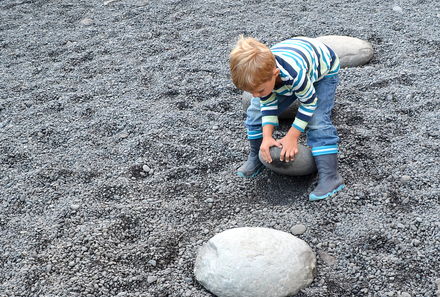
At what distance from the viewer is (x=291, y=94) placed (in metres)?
2.65

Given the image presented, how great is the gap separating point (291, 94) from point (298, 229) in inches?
33.0

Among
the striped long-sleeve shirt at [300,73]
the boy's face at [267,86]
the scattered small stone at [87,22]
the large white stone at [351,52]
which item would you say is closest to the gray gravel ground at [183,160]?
the large white stone at [351,52]

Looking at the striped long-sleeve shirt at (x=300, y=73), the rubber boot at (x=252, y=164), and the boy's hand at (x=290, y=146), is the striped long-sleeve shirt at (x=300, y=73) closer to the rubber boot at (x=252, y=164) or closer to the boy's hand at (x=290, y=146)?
the boy's hand at (x=290, y=146)

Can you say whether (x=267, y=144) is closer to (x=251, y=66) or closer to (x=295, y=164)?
(x=295, y=164)

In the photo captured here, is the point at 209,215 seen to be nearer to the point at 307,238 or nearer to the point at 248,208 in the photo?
the point at 248,208

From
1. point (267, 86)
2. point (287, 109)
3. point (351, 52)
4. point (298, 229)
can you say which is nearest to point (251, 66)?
point (267, 86)

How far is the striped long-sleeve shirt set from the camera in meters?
2.44

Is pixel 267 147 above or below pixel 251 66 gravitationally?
below

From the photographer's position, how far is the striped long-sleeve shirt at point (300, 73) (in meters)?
2.44

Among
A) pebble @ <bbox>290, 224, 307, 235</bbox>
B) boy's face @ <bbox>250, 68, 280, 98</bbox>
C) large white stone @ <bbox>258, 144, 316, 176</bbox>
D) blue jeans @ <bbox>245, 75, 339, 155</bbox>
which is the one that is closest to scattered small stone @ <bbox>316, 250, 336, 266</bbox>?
pebble @ <bbox>290, 224, 307, 235</bbox>

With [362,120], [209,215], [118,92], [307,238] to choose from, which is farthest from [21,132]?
[362,120]

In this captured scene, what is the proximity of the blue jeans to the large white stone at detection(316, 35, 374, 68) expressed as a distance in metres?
A: 1.22

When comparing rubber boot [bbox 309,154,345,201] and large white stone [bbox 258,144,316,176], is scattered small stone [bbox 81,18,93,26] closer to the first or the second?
large white stone [bbox 258,144,316,176]

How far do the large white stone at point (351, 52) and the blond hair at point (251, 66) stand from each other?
1.92 meters
